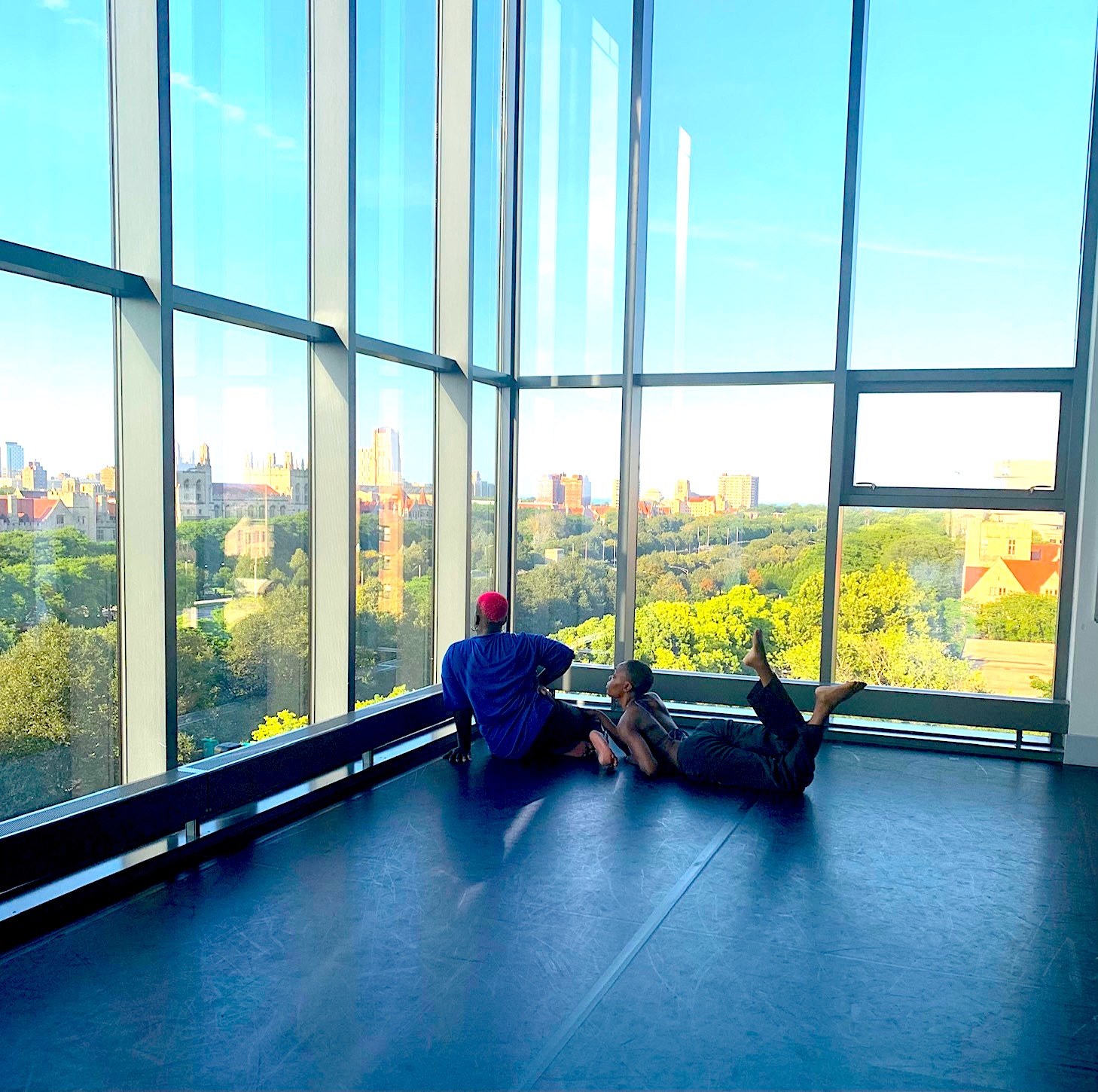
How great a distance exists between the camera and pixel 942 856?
4012 mm

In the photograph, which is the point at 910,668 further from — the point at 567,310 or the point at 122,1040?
the point at 122,1040

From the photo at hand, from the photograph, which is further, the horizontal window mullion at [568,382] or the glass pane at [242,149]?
the horizontal window mullion at [568,382]

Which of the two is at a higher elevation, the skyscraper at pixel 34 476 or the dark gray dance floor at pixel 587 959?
the skyscraper at pixel 34 476

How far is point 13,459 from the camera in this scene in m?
3.40

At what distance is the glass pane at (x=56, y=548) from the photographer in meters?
3.39

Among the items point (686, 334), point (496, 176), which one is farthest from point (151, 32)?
point (686, 334)

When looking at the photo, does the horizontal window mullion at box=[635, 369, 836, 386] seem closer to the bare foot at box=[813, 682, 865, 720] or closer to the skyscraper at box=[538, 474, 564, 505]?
the skyscraper at box=[538, 474, 564, 505]

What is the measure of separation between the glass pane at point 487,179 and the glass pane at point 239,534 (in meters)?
1.85

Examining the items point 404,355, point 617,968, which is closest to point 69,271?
point 404,355

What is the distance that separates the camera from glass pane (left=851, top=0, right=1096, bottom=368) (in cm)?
573

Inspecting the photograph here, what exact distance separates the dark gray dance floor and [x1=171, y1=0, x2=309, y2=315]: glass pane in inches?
95.3

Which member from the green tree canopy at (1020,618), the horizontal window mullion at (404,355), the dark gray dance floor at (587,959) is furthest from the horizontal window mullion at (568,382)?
the dark gray dance floor at (587,959)

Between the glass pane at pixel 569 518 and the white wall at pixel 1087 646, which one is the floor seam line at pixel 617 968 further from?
the glass pane at pixel 569 518

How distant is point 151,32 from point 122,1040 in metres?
3.33
